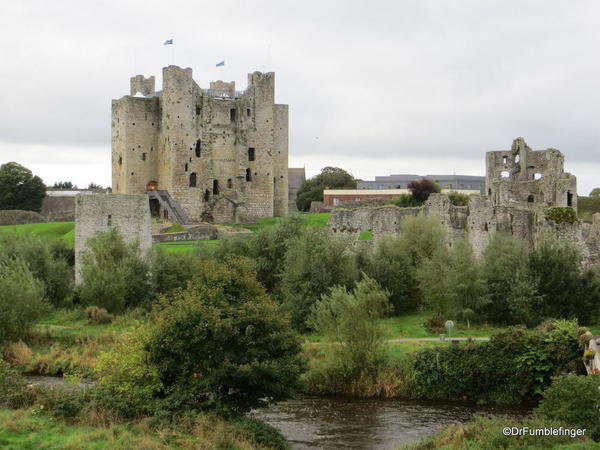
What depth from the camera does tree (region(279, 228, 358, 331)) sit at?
37.9 metres

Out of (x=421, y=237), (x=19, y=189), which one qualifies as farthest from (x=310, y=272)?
(x=19, y=189)

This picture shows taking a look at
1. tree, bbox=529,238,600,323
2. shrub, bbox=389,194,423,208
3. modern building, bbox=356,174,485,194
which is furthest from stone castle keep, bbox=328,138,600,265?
modern building, bbox=356,174,485,194

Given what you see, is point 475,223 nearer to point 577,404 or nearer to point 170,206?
point 577,404

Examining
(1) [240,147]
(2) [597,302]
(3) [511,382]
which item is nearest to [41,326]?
(3) [511,382]

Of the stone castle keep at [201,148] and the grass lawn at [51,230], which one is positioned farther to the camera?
the stone castle keep at [201,148]

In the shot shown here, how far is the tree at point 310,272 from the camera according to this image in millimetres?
37944

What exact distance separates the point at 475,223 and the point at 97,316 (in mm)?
19912

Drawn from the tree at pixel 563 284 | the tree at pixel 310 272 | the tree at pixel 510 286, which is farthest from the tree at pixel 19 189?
the tree at pixel 563 284

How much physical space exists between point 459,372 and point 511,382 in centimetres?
189

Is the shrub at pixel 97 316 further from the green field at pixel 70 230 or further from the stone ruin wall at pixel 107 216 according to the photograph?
the green field at pixel 70 230

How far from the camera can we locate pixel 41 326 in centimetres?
3912

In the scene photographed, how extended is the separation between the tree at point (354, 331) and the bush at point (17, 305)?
13219mm

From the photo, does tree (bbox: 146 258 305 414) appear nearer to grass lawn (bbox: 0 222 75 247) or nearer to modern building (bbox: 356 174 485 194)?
grass lawn (bbox: 0 222 75 247)

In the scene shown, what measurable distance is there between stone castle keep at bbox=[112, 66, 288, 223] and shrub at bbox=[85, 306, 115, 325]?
874 inches
